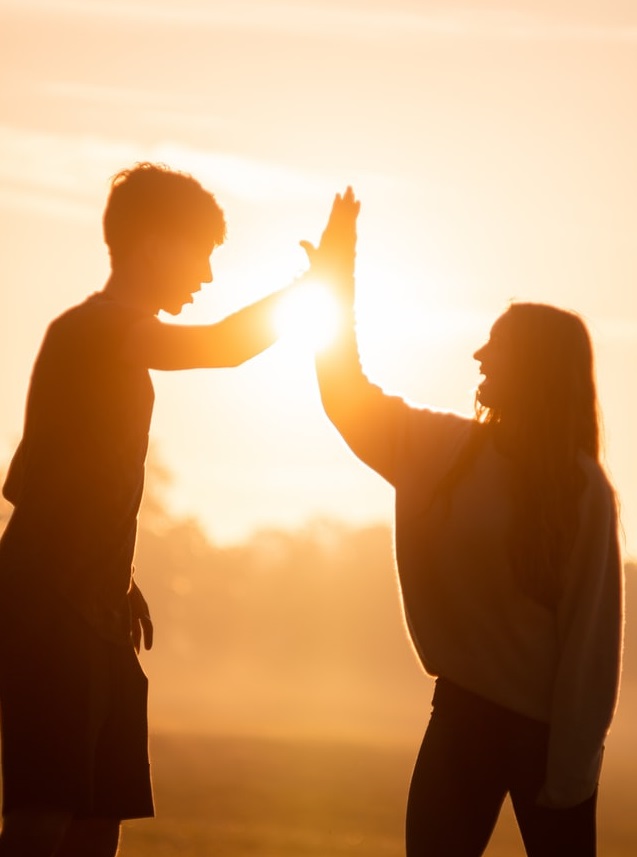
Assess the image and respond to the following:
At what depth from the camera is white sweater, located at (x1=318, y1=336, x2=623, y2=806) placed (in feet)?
16.6

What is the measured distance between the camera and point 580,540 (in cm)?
509

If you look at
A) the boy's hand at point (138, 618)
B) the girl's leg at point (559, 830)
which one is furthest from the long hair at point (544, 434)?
the boy's hand at point (138, 618)

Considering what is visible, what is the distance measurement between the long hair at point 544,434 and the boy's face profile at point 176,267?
1005 millimetres

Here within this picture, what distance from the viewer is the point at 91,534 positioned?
5195 mm

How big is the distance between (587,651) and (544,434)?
0.66 metres

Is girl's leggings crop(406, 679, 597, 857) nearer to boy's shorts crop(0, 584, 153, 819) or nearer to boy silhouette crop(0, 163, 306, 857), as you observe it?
boy silhouette crop(0, 163, 306, 857)

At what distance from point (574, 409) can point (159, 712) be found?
71.0 metres

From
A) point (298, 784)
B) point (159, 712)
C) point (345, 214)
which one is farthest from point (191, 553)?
point (345, 214)

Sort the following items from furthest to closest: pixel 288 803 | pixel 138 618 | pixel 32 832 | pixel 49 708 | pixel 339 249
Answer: pixel 288 803, pixel 339 249, pixel 138 618, pixel 49 708, pixel 32 832

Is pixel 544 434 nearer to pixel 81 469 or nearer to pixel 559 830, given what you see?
pixel 559 830

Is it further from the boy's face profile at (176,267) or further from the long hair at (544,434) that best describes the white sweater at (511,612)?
the boy's face profile at (176,267)

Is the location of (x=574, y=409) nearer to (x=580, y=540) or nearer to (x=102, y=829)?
(x=580, y=540)

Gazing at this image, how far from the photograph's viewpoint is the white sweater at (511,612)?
16.6 ft

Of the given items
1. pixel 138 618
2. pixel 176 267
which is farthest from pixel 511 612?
pixel 176 267
